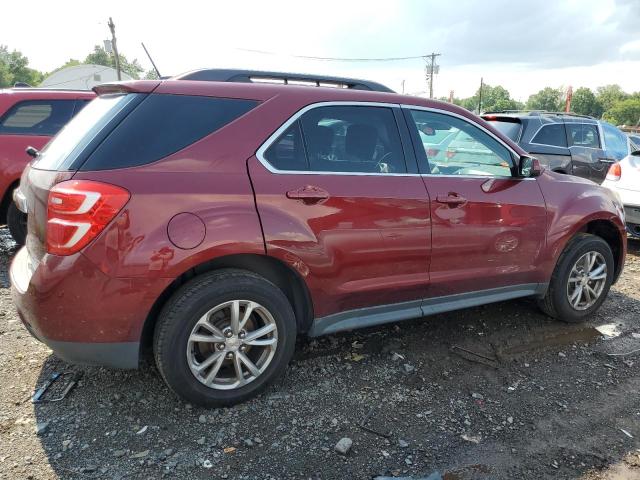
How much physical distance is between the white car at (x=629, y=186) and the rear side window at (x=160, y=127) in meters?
5.56

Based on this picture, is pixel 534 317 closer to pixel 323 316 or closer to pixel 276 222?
pixel 323 316

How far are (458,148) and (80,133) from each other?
2.47m

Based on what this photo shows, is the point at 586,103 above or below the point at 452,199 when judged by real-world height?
below

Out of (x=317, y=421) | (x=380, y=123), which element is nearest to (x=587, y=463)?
(x=317, y=421)

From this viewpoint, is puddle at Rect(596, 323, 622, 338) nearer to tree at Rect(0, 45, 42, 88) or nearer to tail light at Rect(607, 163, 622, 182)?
tail light at Rect(607, 163, 622, 182)

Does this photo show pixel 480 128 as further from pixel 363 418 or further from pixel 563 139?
pixel 563 139

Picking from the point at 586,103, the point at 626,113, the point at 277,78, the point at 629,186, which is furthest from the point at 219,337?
the point at 586,103

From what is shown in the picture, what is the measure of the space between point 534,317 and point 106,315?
3469 mm

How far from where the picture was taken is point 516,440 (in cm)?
259

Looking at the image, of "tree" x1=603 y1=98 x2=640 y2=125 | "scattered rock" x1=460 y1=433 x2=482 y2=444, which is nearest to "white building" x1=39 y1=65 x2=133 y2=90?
"scattered rock" x1=460 y1=433 x2=482 y2=444

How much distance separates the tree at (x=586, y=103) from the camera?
109m

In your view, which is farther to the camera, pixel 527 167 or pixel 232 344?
pixel 527 167

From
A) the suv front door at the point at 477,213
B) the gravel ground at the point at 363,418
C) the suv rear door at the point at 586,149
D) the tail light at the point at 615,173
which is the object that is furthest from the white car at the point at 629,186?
the suv front door at the point at 477,213

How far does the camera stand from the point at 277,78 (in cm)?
315
